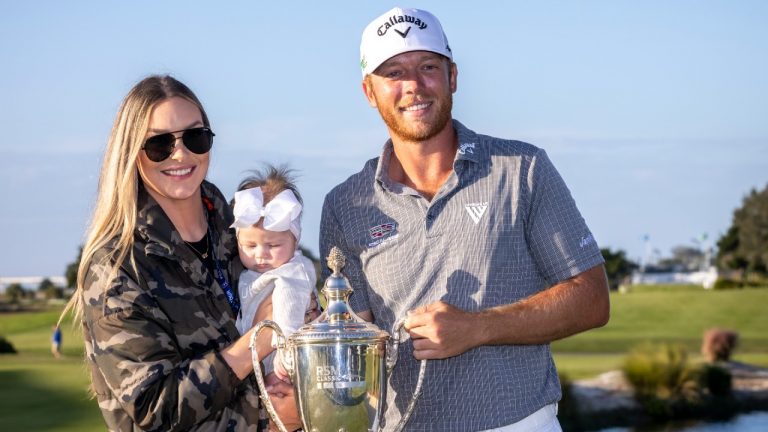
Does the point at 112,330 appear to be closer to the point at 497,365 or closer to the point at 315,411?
the point at 315,411

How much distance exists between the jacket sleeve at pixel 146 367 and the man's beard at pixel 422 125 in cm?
106

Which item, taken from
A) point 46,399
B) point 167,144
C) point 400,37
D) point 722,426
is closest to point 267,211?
point 167,144

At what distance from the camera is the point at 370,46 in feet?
14.4

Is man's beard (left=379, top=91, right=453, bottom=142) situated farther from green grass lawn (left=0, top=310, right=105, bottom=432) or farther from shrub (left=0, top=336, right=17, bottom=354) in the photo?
shrub (left=0, top=336, right=17, bottom=354)

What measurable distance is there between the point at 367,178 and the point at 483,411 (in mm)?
981

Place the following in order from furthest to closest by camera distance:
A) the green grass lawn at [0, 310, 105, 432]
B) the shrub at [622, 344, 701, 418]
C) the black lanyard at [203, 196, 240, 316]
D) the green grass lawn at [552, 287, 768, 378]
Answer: the green grass lawn at [552, 287, 768, 378], the shrub at [622, 344, 701, 418], the green grass lawn at [0, 310, 105, 432], the black lanyard at [203, 196, 240, 316]

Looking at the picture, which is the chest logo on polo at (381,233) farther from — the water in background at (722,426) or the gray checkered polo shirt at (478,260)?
the water in background at (722,426)

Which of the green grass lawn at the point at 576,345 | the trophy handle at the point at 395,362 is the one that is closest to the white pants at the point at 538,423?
the trophy handle at the point at 395,362

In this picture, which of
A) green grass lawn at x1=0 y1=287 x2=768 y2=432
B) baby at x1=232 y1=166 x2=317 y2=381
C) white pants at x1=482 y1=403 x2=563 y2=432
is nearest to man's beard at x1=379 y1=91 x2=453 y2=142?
baby at x1=232 y1=166 x2=317 y2=381

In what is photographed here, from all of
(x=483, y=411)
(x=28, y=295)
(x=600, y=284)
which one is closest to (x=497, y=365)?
(x=483, y=411)

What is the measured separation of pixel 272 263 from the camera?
4266 mm

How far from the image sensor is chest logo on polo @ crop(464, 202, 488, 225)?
423 cm

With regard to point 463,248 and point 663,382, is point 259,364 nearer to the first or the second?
point 463,248

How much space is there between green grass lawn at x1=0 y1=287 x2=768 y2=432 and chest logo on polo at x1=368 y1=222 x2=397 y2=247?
115 cm
